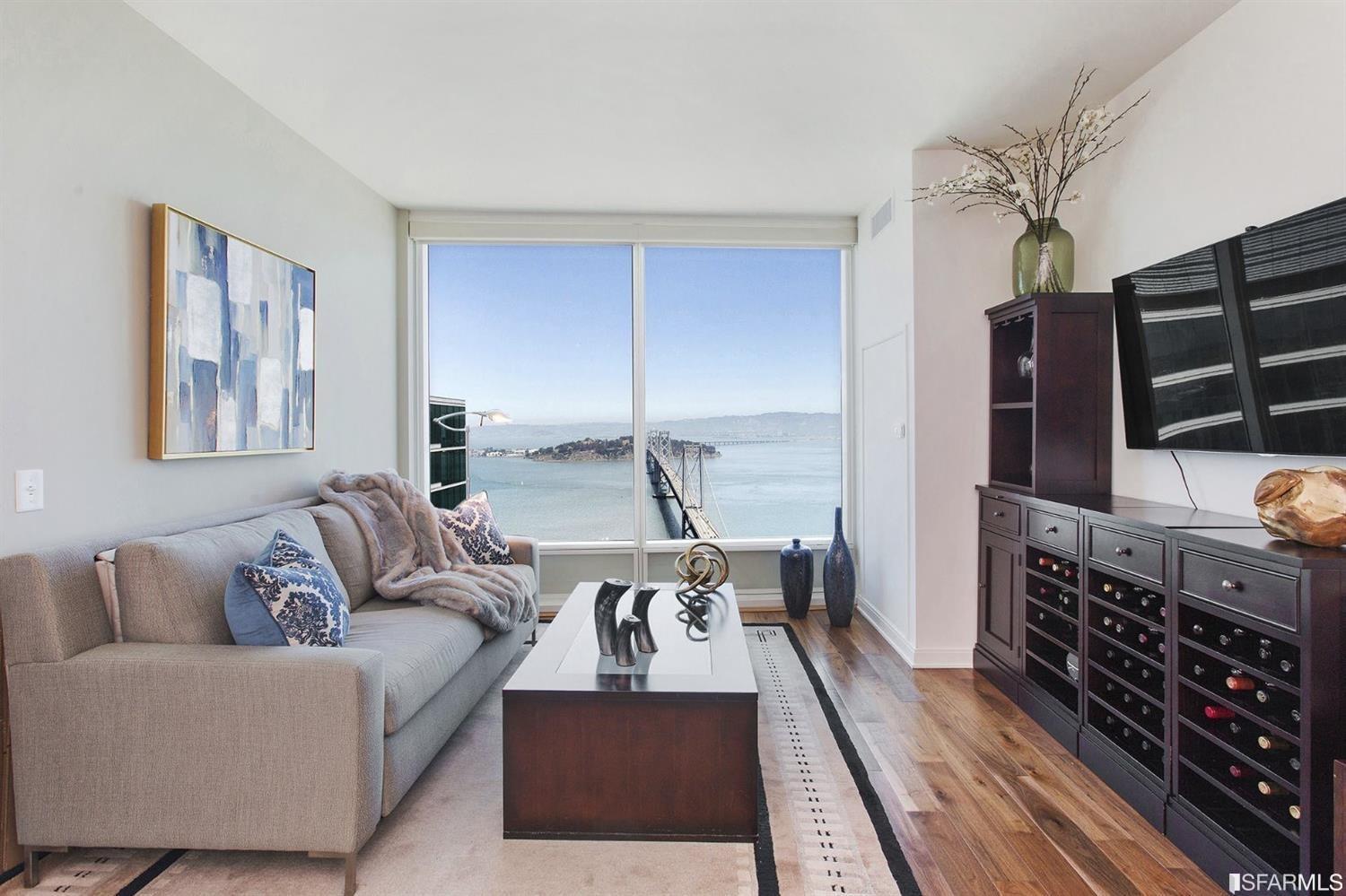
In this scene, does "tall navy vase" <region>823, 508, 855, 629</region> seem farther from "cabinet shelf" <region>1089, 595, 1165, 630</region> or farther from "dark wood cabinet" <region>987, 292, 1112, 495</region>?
"cabinet shelf" <region>1089, 595, 1165, 630</region>

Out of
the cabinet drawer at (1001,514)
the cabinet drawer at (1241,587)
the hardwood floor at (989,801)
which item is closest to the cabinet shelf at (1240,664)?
the cabinet drawer at (1241,587)

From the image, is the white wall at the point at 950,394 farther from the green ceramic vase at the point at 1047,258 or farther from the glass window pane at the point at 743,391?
the glass window pane at the point at 743,391

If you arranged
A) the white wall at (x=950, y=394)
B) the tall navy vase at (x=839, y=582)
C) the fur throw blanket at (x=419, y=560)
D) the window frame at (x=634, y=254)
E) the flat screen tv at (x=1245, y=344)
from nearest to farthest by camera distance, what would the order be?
the flat screen tv at (x=1245, y=344) < the fur throw blanket at (x=419, y=560) < the white wall at (x=950, y=394) < the tall navy vase at (x=839, y=582) < the window frame at (x=634, y=254)

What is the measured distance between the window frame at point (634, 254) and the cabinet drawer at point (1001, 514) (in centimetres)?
141

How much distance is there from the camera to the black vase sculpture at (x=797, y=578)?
4605 mm

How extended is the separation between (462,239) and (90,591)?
3239 millimetres

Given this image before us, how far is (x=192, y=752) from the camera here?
1934 mm

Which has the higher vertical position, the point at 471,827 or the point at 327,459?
the point at 327,459

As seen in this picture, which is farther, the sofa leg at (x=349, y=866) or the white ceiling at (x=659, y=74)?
the white ceiling at (x=659, y=74)

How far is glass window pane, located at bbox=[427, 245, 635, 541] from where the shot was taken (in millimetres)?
4930

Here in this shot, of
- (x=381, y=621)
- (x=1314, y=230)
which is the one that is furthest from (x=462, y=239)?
(x=1314, y=230)

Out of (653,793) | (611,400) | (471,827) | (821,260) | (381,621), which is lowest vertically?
(471,827)

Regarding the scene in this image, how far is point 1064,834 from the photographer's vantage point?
7.02ft

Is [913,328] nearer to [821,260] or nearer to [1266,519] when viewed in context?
[821,260]
